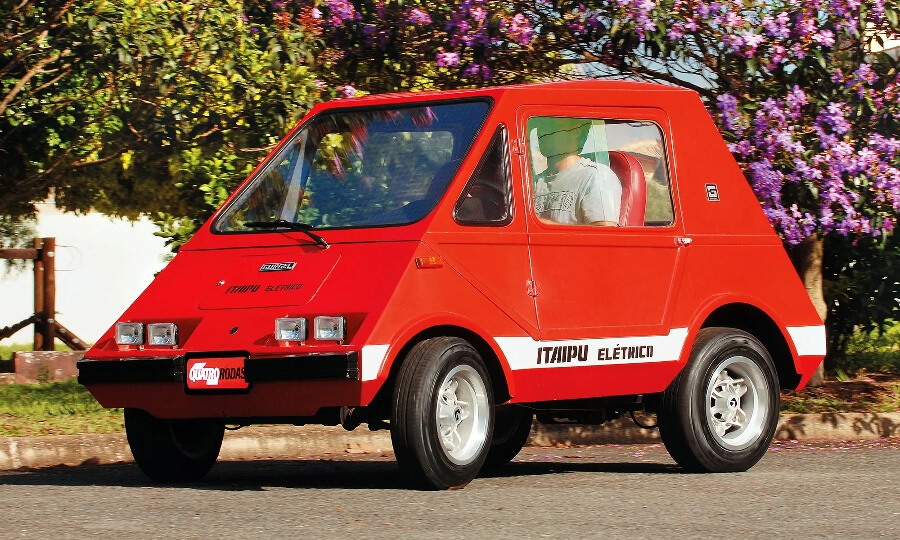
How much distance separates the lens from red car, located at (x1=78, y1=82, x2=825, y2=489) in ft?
23.2

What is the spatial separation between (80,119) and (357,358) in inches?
283

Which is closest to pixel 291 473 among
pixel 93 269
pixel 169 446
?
pixel 169 446

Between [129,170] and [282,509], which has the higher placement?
[129,170]

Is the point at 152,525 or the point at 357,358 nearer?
the point at 152,525

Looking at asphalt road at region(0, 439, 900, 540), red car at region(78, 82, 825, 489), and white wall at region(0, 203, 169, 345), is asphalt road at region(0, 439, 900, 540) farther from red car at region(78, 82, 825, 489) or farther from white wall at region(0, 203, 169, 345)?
white wall at region(0, 203, 169, 345)

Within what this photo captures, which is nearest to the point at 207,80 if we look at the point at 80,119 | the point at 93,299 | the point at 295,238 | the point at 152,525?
the point at 80,119

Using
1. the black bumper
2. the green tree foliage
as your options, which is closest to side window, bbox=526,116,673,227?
the black bumper

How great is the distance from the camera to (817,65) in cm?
1081

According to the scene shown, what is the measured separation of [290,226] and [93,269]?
19.2 metres

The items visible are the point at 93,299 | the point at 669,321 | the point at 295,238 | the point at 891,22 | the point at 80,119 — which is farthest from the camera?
the point at 93,299

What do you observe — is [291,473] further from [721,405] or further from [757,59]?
[757,59]

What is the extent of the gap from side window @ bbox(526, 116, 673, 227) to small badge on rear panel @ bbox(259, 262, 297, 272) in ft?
4.19

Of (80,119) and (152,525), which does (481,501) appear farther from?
(80,119)

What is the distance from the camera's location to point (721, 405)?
8484 millimetres
